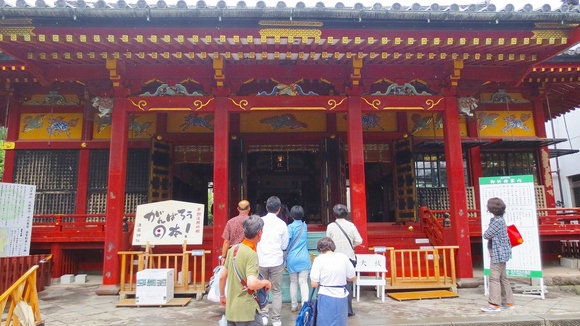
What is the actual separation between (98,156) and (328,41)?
22.5 ft

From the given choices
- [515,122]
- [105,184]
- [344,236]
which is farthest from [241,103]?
[515,122]

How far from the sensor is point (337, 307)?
392 cm

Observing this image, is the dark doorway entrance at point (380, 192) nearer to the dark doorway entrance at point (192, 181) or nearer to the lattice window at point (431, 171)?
the lattice window at point (431, 171)

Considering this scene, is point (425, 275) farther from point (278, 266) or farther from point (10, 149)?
point (10, 149)

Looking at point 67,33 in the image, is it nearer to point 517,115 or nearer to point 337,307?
point 337,307

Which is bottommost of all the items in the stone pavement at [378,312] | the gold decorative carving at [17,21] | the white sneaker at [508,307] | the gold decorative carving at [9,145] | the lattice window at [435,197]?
the stone pavement at [378,312]

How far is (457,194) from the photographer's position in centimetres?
775

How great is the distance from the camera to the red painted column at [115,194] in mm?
7328

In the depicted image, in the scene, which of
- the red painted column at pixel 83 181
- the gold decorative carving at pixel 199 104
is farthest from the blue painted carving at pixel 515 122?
the red painted column at pixel 83 181

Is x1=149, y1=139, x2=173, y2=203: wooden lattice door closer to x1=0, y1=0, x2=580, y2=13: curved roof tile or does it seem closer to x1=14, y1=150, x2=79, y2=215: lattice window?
x1=14, y1=150, x2=79, y2=215: lattice window

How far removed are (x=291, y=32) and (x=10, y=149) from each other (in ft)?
26.7

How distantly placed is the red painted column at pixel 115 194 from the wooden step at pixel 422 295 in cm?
530

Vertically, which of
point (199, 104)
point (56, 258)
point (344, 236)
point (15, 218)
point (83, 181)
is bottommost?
point (56, 258)

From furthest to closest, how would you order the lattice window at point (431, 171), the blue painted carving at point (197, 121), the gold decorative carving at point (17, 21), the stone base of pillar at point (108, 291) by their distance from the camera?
the lattice window at point (431, 171)
the blue painted carving at point (197, 121)
the stone base of pillar at point (108, 291)
the gold decorative carving at point (17, 21)
